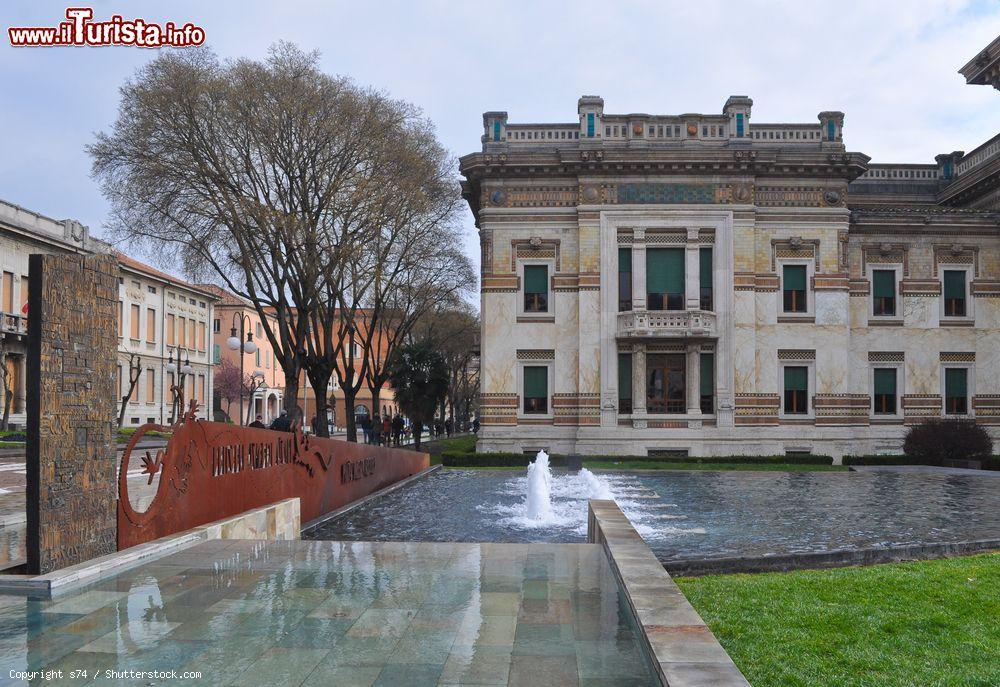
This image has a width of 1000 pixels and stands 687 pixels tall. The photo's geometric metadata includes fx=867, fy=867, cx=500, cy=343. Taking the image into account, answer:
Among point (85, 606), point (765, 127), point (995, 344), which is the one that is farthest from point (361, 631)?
point (995, 344)

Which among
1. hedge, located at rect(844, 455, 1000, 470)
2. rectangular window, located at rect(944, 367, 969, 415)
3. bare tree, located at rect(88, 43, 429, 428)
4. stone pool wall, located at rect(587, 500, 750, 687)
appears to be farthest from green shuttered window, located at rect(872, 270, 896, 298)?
stone pool wall, located at rect(587, 500, 750, 687)

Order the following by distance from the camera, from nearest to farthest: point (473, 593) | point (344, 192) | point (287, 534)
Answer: point (473, 593), point (287, 534), point (344, 192)

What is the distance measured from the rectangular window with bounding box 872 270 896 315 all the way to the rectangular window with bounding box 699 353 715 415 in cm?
770

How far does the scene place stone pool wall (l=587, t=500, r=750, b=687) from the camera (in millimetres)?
4109

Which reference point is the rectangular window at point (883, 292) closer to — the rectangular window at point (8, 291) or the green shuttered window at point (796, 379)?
the green shuttered window at point (796, 379)

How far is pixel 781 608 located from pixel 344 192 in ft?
77.9

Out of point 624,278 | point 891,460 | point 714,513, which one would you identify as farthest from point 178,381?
point 891,460

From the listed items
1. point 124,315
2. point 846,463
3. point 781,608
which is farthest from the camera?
point 124,315

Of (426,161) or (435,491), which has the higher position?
(426,161)

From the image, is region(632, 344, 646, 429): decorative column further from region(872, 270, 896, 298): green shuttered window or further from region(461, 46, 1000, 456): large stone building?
region(872, 270, 896, 298): green shuttered window

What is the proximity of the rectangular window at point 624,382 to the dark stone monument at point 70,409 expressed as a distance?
27973mm

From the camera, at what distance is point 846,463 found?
104 ft

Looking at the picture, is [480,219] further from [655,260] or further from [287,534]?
[287,534]

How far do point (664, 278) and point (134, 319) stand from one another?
36.8 metres
